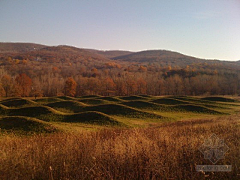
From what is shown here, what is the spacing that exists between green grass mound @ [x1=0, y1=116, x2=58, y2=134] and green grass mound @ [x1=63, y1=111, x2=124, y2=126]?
21.9ft

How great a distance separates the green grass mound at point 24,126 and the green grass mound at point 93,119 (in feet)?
21.9

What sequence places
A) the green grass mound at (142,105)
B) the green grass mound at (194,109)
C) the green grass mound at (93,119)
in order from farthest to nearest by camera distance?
the green grass mound at (142,105) → the green grass mound at (194,109) → the green grass mound at (93,119)

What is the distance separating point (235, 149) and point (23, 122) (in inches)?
837

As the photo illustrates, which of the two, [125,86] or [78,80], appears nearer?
[125,86]

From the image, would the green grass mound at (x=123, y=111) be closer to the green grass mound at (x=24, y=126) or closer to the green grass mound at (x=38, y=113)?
the green grass mound at (x=38, y=113)

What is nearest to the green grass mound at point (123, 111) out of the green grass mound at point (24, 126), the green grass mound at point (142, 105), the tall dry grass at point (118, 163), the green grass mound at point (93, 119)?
the green grass mound at point (142, 105)

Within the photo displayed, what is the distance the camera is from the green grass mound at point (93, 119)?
25547 mm

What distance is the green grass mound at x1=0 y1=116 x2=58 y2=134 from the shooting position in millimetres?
19188

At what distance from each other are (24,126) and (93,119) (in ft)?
30.0

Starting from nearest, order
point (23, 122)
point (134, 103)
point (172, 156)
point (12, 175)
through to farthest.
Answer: point (12, 175)
point (172, 156)
point (23, 122)
point (134, 103)

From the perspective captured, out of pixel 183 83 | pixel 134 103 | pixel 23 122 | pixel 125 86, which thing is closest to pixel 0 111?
pixel 23 122

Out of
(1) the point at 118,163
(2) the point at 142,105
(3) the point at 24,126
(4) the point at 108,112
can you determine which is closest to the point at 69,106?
(4) the point at 108,112

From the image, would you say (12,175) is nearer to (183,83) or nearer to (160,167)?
(160,167)

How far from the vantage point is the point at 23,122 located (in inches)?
832
